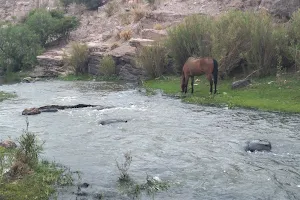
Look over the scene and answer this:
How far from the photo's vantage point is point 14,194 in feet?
33.8

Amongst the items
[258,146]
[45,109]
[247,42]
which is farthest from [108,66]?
[258,146]

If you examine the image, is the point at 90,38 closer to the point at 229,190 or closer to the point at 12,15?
the point at 12,15

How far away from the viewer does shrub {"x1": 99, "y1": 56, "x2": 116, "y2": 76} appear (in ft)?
143

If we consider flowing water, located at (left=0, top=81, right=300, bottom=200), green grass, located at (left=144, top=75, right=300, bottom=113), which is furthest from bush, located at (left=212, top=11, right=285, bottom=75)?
flowing water, located at (left=0, top=81, right=300, bottom=200)

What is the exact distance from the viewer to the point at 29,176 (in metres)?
11.7

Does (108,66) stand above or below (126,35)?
below

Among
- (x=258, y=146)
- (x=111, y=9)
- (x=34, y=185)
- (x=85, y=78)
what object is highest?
(x=111, y=9)

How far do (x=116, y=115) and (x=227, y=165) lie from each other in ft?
32.0

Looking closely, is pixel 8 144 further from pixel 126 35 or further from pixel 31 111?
pixel 126 35

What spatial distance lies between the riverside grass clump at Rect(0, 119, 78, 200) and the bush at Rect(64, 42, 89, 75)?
114 ft

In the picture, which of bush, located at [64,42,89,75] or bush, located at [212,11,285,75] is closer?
bush, located at [212,11,285,75]

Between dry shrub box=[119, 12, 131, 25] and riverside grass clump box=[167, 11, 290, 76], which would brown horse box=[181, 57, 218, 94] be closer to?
riverside grass clump box=[167, 11, 290, 76]

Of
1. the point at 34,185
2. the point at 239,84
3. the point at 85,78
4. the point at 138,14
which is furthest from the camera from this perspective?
the point at 138,14

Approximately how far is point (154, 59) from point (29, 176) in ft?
85.5
